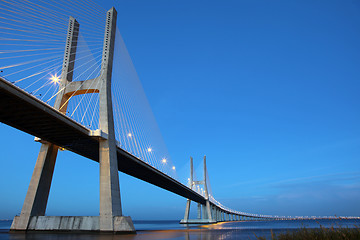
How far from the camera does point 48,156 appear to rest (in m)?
24.9

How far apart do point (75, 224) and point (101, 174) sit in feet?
13.8

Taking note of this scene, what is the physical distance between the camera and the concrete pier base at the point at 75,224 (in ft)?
71.1

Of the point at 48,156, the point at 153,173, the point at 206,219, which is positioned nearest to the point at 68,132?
the point at 48,156

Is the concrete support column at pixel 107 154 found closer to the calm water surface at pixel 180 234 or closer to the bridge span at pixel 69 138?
the bridge span at pixel 69 138

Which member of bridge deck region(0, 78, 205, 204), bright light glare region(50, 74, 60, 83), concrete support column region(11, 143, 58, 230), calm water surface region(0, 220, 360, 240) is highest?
bright light glare region(50, 74, 60, 83)

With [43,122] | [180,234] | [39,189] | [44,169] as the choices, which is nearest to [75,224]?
[39,189]

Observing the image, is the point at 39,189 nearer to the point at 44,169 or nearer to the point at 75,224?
the point at 44,169

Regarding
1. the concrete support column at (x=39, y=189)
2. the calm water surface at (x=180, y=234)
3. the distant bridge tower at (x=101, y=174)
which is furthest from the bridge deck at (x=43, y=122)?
the calm water surface at (x=180, y=234)

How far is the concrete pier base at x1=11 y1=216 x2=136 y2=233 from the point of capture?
2168 cm

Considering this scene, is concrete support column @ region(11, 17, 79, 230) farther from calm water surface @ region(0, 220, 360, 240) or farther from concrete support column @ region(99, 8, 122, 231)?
concrete support column @ region(99, 8, 122, 231)

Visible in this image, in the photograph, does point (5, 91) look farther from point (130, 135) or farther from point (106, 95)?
point (130, 135)

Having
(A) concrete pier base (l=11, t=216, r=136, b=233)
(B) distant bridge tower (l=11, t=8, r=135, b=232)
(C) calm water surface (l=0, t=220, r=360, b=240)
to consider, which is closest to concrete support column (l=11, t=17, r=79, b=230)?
(B) distant bridge tower (l=11, t=8, r=135, b=232)

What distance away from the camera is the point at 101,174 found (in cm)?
2300

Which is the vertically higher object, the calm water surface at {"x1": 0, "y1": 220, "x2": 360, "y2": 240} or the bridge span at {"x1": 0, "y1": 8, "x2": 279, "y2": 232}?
the bridge span at {"x1": 0, "y1": 8, "x2": 279, "y2": 232}
